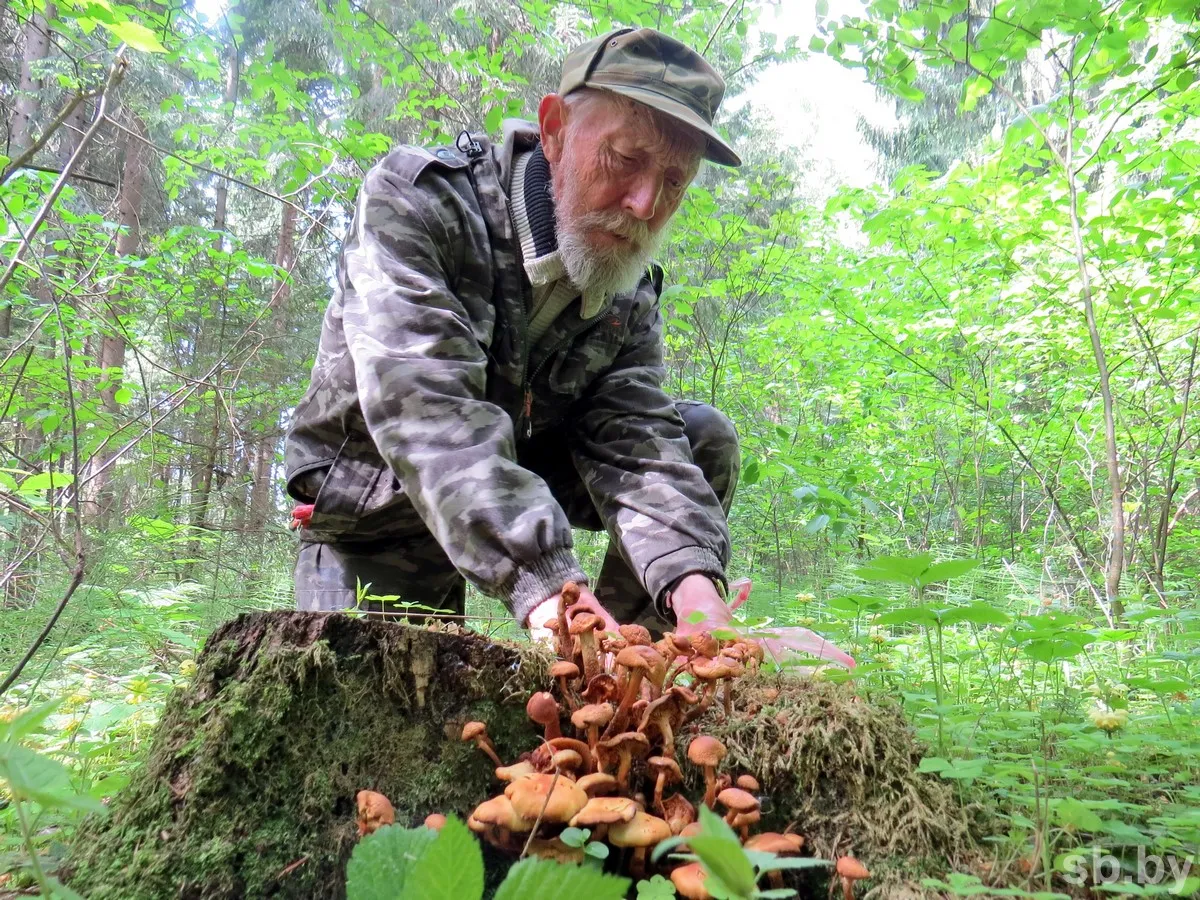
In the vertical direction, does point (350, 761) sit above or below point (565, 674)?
below

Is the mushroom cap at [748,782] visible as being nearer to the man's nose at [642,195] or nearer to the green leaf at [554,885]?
the green leaf at [554,885]

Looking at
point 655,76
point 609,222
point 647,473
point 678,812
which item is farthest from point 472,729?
point 655,76

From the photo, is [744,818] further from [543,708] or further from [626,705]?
[543,708]

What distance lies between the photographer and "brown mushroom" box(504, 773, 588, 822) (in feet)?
3.67

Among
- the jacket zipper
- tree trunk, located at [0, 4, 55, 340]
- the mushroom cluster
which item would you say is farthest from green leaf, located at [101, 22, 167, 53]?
tree trunk, located at [0, 4, 55, 340]

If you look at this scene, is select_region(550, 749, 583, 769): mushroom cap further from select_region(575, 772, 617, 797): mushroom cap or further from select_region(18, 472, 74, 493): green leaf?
select_region(18, 472, 74, 493): green leaf

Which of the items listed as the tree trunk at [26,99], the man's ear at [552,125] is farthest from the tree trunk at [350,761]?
the tree trunk at [26,99]

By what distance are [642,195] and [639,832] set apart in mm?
2480

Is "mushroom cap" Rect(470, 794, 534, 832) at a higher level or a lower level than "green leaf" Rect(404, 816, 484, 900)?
lower

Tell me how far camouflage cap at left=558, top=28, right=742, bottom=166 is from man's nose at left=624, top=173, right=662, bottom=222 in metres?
0.26

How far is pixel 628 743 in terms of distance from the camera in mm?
1295

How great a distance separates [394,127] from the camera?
10578mm

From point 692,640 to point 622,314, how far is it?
7.33ft

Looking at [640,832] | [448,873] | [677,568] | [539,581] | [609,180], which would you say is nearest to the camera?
[448,873]
